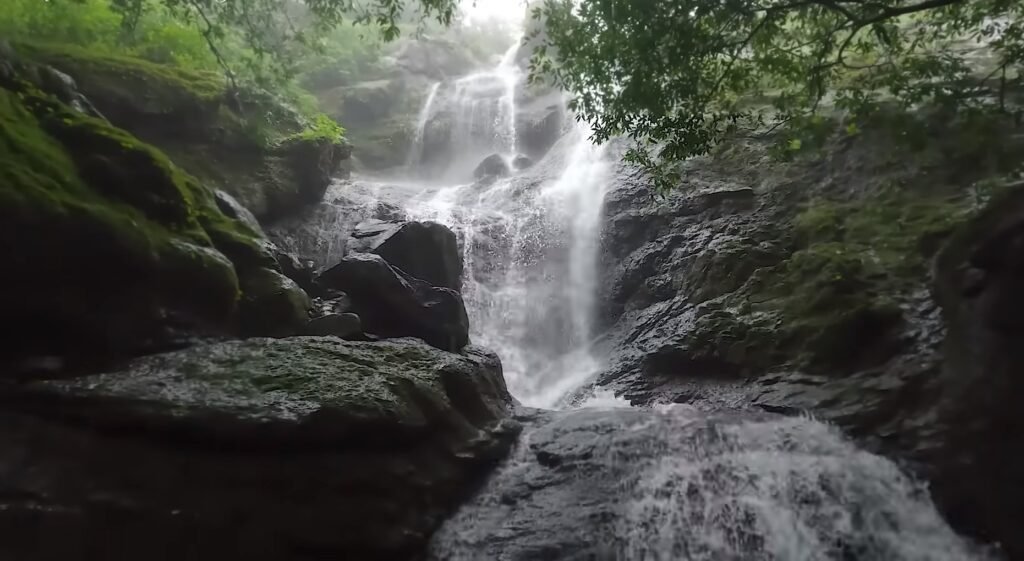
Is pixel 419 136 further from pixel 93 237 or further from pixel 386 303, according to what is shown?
pixel 93 237

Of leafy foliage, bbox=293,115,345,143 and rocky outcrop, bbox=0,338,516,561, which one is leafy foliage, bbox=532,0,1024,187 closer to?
rocky outcrop, bbox=0,338,516,561

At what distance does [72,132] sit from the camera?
6.74 metres

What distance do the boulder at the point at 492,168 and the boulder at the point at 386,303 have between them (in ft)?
34.9

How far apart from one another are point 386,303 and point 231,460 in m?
4.27

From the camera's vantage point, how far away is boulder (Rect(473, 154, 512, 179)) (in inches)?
778

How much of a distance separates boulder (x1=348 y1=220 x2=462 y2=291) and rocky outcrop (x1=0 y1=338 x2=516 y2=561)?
4.06m

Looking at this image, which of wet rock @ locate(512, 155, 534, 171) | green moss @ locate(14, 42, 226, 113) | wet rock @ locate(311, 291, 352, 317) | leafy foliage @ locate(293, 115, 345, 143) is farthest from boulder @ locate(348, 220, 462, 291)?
wet rock @ locate(512, 155, 534, 171)

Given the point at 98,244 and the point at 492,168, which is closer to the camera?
the point at 98,244

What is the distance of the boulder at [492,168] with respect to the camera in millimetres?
19766

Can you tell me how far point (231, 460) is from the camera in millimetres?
5379

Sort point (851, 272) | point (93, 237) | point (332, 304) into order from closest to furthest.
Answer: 1. point (93, 237)
2. point (851, 272)
3. point (332, 304)

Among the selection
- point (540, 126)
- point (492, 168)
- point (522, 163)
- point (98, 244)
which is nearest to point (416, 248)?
point (98, 244)

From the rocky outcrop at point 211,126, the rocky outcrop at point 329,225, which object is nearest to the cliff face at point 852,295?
the rocky outcrop at point 329,225

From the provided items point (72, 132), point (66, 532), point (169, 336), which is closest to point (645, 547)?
point (66, 532)
